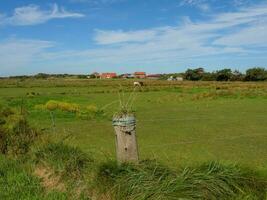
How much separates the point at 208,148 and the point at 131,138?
23.8 ft

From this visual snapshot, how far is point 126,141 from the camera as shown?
5.16 meters

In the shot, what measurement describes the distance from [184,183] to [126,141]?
1040 millimetres

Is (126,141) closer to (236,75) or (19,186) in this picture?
(19,186)

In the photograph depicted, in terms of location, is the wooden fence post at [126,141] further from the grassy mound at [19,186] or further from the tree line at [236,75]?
the tree line at [236,75]

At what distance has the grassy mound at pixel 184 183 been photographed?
4.35 m

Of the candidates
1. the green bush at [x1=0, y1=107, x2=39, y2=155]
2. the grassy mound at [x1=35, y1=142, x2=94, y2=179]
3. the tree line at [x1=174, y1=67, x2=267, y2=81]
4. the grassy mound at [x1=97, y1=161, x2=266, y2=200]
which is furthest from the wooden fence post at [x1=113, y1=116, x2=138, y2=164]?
the tree line at [x1=174, y1=67, x2=267, y2=81]

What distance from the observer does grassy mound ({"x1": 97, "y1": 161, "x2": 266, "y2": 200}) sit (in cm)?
435

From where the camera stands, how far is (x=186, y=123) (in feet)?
59.0

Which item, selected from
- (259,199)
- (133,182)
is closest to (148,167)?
(133,182)

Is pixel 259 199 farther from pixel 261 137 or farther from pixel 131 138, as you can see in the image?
pixel 261 137

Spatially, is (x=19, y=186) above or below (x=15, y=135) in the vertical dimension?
below

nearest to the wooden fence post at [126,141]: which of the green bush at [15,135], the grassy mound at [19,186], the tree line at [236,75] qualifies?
the grassy mound at [19,186]

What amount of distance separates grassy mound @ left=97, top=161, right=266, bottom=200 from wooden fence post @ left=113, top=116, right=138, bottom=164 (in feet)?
0.62

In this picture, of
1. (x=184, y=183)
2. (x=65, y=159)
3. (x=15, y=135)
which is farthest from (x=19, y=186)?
(x=15, y=135)
